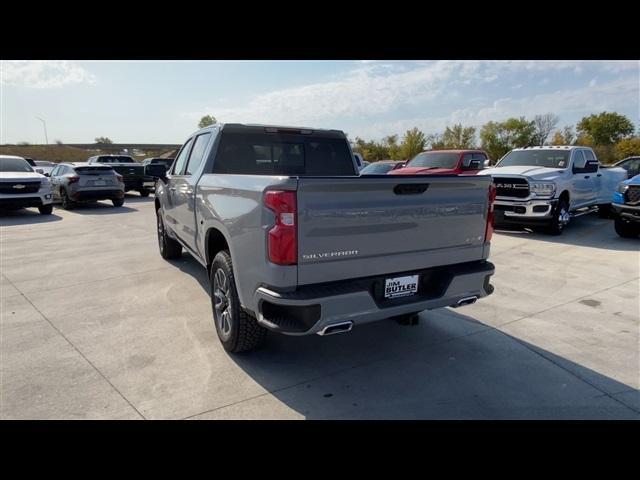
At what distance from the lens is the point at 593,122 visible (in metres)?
61.8

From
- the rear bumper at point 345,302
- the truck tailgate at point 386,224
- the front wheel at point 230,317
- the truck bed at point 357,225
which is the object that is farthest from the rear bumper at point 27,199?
the truck tailgate at point 386,224

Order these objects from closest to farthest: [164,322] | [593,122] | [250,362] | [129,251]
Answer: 1. [250,362]
2. [164,322]
3. [129,251]
4. [593,122]

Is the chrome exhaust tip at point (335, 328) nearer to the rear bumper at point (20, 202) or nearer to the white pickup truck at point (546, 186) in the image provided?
the white pickup truck at point (546, 186)

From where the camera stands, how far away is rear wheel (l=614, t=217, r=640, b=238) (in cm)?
895

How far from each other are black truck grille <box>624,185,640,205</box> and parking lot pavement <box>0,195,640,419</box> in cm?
295

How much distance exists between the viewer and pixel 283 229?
8.71ft

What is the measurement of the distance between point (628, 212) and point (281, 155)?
7.88 m

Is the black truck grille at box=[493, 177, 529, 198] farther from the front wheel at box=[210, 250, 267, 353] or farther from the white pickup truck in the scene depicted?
the front wheel at box=[210, 250, 267, 353]

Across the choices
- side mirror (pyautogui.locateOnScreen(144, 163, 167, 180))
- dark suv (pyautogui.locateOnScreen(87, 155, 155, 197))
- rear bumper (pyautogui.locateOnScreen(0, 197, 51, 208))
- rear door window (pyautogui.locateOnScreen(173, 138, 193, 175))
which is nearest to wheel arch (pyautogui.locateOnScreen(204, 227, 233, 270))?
rear door window (pyautogui.locateOnScreen(173, 138, 193, 175))

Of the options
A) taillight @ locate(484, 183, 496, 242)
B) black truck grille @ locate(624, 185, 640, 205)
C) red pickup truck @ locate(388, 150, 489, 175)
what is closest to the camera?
taillight @ locate(484, 183, 496, 242)

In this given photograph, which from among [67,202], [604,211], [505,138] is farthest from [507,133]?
[67,202]
